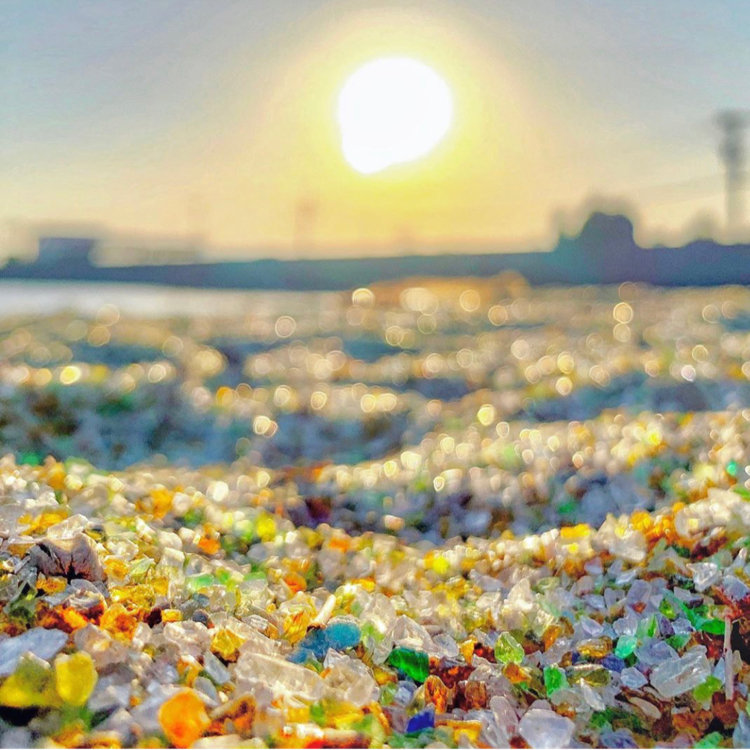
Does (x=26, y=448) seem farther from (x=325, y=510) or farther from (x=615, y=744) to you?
(x=615, y=744)

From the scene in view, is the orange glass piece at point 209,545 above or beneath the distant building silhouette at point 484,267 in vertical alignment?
beneath

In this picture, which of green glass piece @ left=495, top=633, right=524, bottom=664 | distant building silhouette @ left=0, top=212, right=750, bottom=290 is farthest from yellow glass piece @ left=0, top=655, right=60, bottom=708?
distant building silhouette @ left=0, top=212, right=750, bottom=290

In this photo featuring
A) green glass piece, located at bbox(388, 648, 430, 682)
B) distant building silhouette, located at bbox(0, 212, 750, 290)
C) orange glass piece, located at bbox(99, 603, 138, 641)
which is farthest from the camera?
distant building silhouette, located at bbox(0, 212, 750, 290)

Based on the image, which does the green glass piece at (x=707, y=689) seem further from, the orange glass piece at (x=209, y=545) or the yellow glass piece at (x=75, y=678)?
the orange glass piece at (x=209, y=545)

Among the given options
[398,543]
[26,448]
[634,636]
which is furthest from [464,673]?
[26,448]

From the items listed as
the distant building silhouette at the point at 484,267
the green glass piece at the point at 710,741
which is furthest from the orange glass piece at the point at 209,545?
the distant building silhouette at the point at 484,267

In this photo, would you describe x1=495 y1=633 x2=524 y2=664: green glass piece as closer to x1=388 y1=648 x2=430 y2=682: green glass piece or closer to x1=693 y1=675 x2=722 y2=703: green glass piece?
x1=388 y1=648 x2=430 y2=682: green glass piece

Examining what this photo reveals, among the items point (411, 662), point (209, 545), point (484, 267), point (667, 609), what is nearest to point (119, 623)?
point (411, 662)
